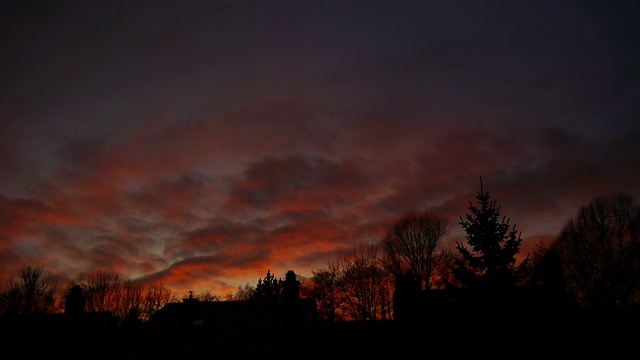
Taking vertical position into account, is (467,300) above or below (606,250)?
below

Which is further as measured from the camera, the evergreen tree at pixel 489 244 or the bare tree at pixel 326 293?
the bare tree at pixel 326 293

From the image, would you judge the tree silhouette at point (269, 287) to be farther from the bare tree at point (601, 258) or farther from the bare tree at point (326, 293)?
the bare tree at point (601, 258)

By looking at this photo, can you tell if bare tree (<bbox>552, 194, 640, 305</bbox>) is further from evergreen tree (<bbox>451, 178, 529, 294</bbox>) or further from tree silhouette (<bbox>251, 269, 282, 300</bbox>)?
tree silhouette (<bbox>251, 269, 282, 300</bbox>)

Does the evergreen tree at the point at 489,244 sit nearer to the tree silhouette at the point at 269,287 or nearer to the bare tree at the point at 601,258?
the bare tree at the point at 601,258

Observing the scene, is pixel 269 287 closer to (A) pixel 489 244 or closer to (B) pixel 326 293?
(B) pixel 326 293

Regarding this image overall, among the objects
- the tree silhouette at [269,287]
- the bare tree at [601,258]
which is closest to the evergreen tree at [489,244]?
the bare tree at [601,258]

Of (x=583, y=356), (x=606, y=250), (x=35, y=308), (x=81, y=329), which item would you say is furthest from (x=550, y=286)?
(x=35, y=308)

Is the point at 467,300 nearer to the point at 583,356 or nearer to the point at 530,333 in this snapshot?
the point at 530,333

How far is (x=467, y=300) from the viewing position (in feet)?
80.7

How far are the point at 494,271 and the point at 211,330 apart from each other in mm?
21918

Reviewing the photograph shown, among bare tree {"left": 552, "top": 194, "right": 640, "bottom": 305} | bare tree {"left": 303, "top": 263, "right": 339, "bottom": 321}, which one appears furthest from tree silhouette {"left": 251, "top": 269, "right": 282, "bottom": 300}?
bare tree {"left": 552, "top": 194, "right": 640, "bottom": 305}

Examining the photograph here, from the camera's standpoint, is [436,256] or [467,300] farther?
[436,256]

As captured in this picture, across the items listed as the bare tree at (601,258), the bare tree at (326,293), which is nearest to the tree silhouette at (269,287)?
the bare tree at (326,293)

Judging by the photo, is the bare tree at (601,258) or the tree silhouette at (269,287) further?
the tree silhouette at (269,287)
